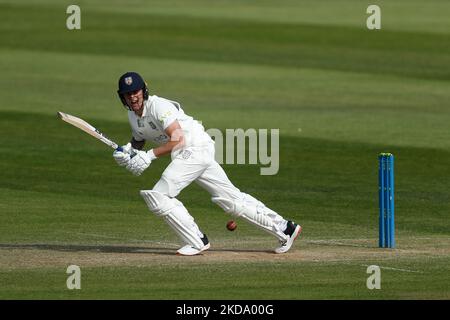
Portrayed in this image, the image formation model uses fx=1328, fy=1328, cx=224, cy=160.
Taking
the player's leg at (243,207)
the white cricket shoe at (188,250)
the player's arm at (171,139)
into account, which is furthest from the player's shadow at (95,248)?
the player's arm at (171,139)

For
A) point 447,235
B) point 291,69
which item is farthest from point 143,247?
point 291,69

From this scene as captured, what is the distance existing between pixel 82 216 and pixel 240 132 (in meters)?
7.97

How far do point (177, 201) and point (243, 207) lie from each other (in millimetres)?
723

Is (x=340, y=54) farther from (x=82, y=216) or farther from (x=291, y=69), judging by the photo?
(x=82, y=216)

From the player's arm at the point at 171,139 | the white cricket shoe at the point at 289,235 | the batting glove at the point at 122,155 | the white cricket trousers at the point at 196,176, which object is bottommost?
the white cricket shoe at the point at 289,235

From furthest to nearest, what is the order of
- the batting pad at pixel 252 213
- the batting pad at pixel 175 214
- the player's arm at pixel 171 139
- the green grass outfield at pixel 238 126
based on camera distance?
the batting pad at pixel 252 213 → the player's arm at pixel 171 139 → the batting pad at pixel 175 214 → the green grass outfield at pixel 238 126

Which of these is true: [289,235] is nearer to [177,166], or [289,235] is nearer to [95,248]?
[177,166]

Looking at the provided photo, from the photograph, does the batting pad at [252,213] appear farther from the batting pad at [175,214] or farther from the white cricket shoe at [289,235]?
the batting pad at [175,214]

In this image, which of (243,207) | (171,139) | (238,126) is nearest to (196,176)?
(171,139)

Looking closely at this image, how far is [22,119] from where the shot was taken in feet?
86.3

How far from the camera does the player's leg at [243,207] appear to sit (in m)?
14.0

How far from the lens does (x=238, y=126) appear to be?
25.6m

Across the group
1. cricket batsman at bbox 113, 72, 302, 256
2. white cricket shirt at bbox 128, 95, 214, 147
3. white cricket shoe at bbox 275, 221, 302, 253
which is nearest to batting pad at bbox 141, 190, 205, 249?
cricket batsman at bbox 113, 72, 302, 256

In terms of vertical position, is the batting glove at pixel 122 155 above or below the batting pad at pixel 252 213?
above
